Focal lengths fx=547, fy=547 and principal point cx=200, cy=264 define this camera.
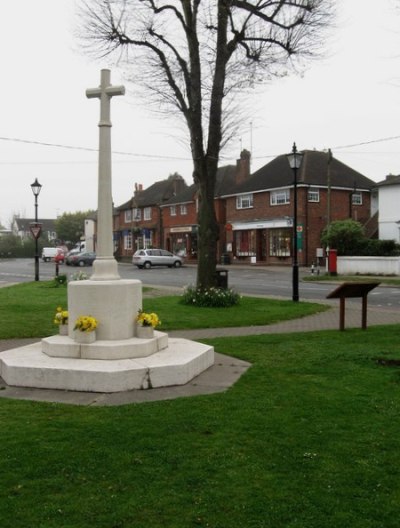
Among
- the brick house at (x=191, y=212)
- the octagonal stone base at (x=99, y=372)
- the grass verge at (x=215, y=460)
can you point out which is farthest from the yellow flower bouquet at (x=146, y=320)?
the brick house at (x=191, y=212)

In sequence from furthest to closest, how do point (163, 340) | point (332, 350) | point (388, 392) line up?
point (332, 350), point (163, 340), point (388, 392)

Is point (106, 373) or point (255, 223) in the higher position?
point (255, 223)

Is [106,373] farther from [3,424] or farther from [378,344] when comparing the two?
[378,344]

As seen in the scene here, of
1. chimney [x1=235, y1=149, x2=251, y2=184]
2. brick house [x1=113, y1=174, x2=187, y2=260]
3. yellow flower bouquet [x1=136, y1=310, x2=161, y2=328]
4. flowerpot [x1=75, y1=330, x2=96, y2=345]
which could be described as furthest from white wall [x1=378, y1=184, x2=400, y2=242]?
flowerpot [x1=75, y1=330, x2=96, y2=345]

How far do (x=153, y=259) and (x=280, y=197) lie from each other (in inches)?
477

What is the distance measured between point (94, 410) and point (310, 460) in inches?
97.1

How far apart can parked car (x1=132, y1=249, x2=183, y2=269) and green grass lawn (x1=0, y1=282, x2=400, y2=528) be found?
40.3m

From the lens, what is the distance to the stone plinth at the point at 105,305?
7715 millimetres

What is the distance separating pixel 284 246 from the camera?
46562 mm

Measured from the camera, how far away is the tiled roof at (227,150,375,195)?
149ft

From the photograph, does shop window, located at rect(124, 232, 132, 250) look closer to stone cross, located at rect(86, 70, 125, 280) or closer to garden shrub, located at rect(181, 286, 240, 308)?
garden shrub, located at rect(181, 286, 240, 308)

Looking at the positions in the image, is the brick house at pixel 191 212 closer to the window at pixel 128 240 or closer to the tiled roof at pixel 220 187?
the tiled roof at pixel 220 187

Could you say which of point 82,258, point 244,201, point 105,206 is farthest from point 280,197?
point 105,206

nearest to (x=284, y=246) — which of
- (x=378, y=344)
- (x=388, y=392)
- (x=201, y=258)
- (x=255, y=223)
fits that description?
(x=255, y=223)
